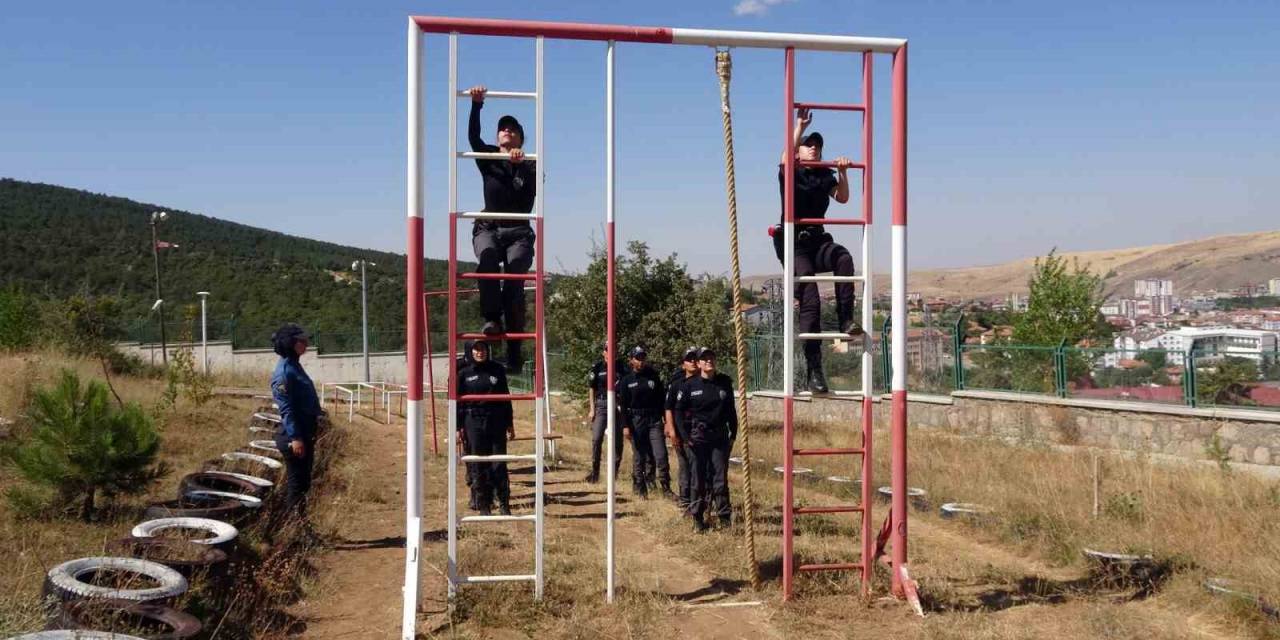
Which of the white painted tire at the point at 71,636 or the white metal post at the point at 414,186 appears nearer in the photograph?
the white painted tire at the point at 71,636

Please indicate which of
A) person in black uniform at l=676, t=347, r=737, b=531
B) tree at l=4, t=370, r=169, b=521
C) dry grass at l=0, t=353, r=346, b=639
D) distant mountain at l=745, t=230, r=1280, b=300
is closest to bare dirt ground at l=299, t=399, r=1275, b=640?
dry grass at l=0, t=353, r=346, b=639

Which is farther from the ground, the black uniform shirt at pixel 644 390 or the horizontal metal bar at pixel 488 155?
the horizontal metal bar at pixel 488 155

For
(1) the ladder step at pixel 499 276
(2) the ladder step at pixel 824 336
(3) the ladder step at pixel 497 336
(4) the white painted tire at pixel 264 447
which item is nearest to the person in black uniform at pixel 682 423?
(2) the ladder step at pixel 824 336

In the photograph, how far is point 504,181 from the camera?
704 centimetres

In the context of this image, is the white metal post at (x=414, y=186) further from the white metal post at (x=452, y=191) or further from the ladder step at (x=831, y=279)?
the ladder step at (x=831, y=279)

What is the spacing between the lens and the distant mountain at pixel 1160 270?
6069cm

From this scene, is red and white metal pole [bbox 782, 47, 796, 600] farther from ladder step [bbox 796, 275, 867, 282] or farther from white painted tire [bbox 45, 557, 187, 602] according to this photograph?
white painted tire [bbox 45, 557, 187, 602]

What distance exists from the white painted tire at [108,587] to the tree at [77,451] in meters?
3.19

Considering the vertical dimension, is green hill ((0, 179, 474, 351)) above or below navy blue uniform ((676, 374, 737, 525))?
above

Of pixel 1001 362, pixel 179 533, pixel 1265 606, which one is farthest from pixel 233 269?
pixel 1265 606

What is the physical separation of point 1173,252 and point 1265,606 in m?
86.6

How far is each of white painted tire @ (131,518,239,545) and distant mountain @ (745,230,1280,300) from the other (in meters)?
34.3

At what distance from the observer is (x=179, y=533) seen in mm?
7543

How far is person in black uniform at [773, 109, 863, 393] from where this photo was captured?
7266 mm
